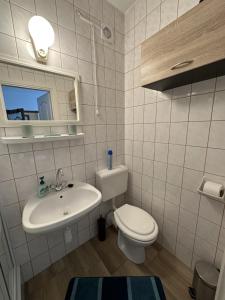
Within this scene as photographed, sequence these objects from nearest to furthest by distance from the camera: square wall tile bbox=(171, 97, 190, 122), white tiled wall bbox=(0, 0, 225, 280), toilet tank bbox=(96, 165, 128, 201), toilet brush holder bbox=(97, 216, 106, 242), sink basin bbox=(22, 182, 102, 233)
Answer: sink basin bbox=(22, 182, 102, 233) < white tiled wall bbox=(0, 0, 225, 280) < square wall tile bbox=(171, 97, 190, 122) < toilet tank bbox=(96, 165, 128, 201) < toilet brush holder bbox=(97, 216, 106, 242)

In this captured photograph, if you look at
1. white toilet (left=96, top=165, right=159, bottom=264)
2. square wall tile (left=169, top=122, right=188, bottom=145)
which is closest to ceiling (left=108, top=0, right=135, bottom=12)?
square wall tile (left=169, top=122, right=188, bottom=145)

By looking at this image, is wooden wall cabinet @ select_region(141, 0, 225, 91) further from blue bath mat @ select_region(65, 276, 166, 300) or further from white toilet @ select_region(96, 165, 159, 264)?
blue bath mat @ select_region(65, 276, 166, 300)

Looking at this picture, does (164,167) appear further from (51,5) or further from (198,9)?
(51,5)

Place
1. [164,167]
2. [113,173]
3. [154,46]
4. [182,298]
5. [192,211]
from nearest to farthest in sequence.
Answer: [154,46] < [182,298] < [192,211] < [164,167] < [113,173]

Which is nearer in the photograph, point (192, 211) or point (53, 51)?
point (53, 51)

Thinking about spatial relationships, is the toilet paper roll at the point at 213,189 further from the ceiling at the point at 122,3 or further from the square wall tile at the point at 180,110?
the ceiling at the point at 122,3

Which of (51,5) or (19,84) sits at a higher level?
(51,5)

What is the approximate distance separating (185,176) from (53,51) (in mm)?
1525

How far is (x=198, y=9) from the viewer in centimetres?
72

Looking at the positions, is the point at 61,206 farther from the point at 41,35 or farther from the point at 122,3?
the point at 122,3

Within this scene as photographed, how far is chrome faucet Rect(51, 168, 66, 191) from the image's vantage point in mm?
1214

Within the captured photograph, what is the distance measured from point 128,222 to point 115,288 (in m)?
0.51

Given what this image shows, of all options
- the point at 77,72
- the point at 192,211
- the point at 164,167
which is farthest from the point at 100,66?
the point at 192,211

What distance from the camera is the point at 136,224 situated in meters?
1.28
